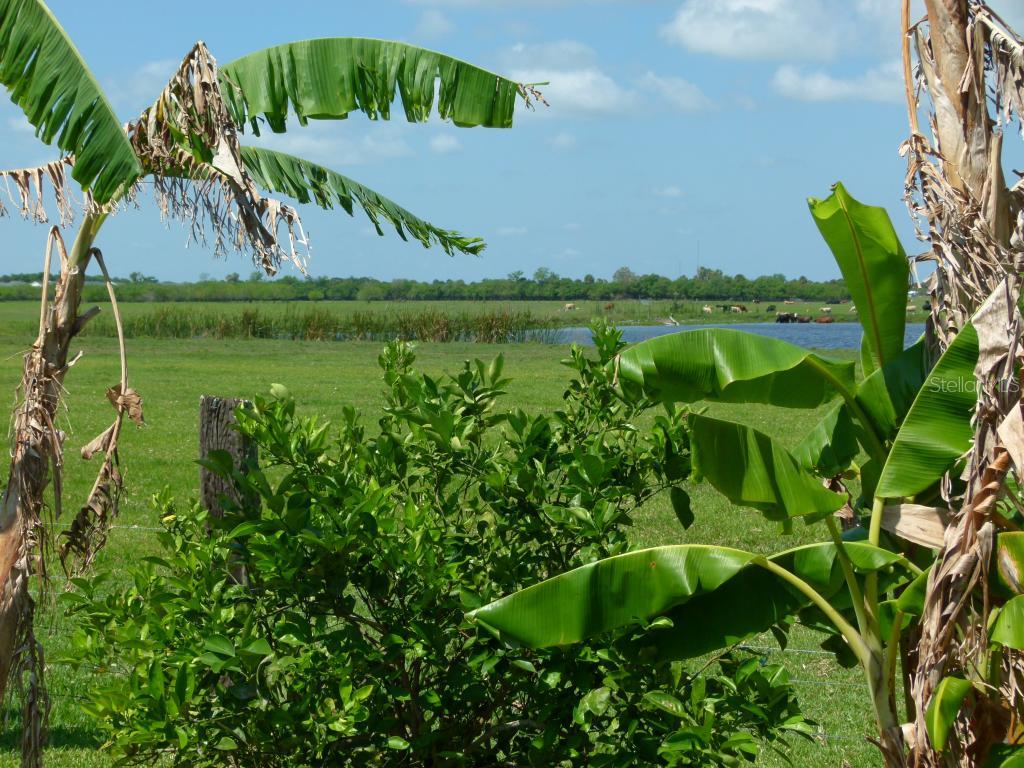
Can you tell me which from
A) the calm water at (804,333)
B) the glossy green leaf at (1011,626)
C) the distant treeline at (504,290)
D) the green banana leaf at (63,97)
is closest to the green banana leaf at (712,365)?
the glossy green leaf at (1011,626)

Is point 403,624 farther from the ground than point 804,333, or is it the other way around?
point 804,333

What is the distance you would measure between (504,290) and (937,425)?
9351 centimetres

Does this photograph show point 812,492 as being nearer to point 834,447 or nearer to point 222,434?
point 834,447

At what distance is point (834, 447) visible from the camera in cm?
452

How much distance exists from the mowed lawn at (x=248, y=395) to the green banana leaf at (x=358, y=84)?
136cm

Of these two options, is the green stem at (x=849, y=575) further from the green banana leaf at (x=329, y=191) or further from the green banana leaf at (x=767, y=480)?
the green banana leaf at (x=329, y=191)

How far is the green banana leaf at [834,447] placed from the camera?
450 centimetres

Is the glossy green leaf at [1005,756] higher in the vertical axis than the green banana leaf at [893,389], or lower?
lower

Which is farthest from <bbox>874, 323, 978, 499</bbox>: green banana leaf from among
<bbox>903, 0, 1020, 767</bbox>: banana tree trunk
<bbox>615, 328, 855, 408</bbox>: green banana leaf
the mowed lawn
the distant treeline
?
the distant treeline

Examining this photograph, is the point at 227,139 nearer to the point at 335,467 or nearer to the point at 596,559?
A: the point at 335,467

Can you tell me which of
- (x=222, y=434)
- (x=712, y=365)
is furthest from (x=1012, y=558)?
(x=222, y=434)

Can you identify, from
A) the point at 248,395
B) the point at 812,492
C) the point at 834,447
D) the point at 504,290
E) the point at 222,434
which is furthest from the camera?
the point at 504,290

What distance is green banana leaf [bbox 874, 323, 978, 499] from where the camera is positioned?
12.7ft

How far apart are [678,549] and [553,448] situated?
0.60 meters
